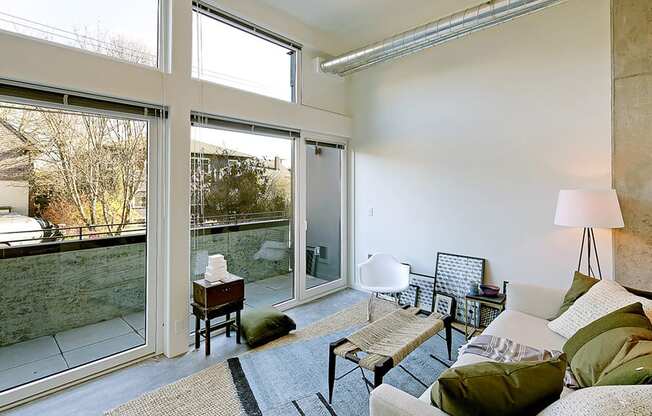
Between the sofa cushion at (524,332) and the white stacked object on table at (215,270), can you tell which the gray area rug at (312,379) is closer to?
the sofa cushion at (524,332)

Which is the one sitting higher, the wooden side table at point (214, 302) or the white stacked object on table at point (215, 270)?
the white stacked object on table at point (215, 270)

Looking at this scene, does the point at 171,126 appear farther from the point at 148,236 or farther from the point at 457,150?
the point at 457,150

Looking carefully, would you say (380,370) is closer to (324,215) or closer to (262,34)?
(324,215)

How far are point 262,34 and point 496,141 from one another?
286 cm

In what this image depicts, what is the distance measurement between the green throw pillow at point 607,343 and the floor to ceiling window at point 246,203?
2.86 meters

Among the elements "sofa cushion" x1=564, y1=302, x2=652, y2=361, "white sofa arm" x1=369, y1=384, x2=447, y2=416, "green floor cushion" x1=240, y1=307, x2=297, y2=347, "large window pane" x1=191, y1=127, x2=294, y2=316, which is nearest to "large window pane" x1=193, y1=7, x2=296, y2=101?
"large window pane" x1=191, y1=127, x2=294, y2=316

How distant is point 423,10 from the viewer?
12.5 ft

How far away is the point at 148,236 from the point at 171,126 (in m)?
0.98

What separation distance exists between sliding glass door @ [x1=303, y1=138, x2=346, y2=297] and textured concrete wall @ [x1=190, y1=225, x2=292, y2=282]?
0.42 m

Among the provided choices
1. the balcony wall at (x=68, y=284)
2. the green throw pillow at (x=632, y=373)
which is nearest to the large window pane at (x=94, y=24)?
the balcony wall at (x=68, y=284)

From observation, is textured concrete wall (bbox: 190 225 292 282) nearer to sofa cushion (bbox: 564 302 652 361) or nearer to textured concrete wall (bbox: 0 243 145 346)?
textured concrete wall (bbox: 0 243 145 346)

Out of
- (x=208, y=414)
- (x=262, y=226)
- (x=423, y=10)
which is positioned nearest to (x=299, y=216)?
(x=262, y=226)

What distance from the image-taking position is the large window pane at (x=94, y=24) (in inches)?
87.7

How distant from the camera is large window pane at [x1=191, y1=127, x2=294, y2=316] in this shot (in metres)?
3.24
